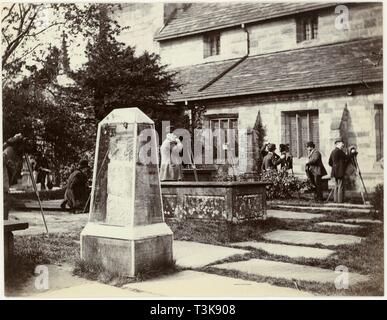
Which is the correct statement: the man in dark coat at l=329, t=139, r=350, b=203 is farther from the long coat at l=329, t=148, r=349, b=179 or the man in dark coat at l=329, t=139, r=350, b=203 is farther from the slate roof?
the slate roof

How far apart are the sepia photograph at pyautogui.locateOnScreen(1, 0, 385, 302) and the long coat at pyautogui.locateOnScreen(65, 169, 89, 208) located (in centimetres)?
2

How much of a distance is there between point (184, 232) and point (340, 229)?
202cm

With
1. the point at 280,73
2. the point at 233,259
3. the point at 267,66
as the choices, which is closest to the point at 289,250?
the point at 233,259

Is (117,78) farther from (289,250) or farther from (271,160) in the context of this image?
(289,250)

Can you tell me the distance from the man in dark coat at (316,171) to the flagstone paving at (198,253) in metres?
3.54

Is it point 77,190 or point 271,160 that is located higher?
point 271,160

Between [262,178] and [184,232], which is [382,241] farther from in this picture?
[262,178]

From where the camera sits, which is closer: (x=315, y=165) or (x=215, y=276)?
(x=215, y=276)

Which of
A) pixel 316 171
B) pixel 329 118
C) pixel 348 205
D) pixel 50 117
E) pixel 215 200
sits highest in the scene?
pixel 329 118

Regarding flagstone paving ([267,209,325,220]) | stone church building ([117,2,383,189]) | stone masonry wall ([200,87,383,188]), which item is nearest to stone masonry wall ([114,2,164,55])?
stone church building ([117,2,383,189])

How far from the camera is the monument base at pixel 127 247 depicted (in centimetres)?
450

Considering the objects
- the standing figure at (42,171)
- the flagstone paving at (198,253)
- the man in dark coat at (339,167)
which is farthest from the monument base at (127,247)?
the man in dark coat at (339,167)

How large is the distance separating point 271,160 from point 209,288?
19.7 ft

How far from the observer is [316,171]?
873 cm
